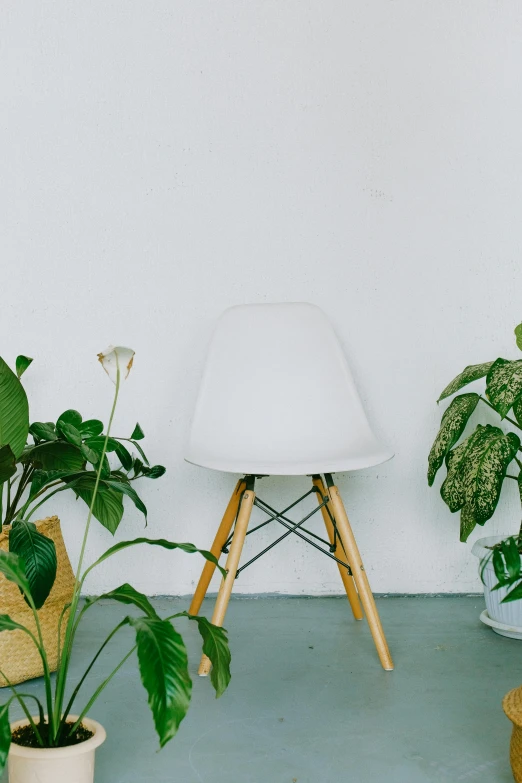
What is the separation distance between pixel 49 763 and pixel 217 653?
0.29m

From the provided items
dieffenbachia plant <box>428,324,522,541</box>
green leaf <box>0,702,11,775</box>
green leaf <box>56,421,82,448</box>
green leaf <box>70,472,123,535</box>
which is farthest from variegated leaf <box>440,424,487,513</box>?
green leaf <box>0,702,11,775</box>

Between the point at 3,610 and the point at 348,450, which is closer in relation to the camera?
the point at 3,610

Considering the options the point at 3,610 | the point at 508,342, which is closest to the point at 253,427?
the point at 3,610

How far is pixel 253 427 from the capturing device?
6.71ft

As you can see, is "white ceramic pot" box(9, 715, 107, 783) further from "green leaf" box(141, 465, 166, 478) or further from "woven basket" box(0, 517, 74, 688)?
"green leaf" box(141, 465, 166, 478)

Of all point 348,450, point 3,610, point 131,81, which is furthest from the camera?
point 131,81

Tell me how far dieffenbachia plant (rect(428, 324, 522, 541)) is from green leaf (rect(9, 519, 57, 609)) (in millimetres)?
1032

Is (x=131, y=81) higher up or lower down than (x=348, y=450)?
Result: higher up

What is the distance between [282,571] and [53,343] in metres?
1.01

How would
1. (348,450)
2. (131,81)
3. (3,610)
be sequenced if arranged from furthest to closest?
(131,81) → (348,450) → (3,610)

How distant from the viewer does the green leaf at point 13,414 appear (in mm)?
1709

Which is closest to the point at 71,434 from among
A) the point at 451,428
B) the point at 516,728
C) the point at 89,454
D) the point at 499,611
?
the point at 89,454

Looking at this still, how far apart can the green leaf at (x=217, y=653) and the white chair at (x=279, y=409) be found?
0.65m

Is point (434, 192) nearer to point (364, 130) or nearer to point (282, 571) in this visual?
point (364, 130)
